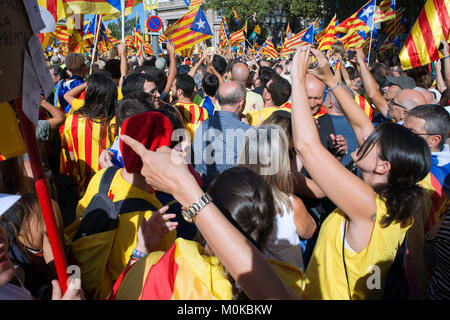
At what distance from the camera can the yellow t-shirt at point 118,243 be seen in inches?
72.7

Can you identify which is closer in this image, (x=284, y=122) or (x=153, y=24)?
(x=284, y=122)

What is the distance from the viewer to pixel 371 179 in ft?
6.50

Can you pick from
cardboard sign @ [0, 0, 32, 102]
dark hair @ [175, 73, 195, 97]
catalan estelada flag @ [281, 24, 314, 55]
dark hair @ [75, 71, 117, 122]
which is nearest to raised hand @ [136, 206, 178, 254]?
cardboard sign @ [0, 0, 32, 102]

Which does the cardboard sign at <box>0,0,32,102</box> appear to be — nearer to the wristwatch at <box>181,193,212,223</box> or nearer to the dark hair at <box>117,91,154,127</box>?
the wristwatch at <box>181,193,212,223</box>

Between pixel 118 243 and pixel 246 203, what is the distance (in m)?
0.94

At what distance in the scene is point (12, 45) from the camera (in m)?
1.13

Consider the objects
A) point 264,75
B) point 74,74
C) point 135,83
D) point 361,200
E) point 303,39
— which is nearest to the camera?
point 361,200

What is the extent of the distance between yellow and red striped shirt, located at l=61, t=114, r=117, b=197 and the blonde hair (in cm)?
170

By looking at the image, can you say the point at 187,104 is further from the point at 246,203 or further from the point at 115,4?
the point at 246,203

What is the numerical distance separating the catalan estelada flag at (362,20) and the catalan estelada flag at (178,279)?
28.6ft

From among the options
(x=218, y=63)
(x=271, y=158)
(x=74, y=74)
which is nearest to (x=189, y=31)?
(x=218, y=63)
